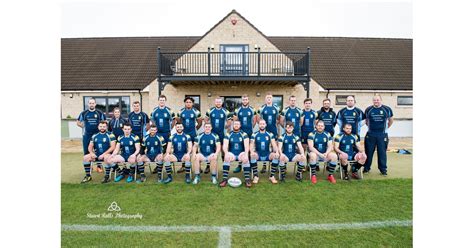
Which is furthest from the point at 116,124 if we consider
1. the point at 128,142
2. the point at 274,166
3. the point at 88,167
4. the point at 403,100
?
the point at 403,100

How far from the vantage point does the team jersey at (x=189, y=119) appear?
20.6ft

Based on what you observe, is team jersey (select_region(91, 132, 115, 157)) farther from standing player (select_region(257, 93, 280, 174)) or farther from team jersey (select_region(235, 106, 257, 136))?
standing player (select_region(257, 93, 280, 174))

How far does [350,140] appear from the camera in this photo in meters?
5.80

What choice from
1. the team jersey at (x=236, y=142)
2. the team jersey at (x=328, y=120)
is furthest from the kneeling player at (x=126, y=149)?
the team jersey at (x=328, y=120)

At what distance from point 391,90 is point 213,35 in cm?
980

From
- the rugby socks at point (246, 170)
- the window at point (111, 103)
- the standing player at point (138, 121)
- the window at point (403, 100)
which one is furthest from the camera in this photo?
the window at point (403, 100)

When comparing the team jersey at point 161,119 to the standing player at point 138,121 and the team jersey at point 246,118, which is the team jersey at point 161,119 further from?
the team jersey at point 246,118

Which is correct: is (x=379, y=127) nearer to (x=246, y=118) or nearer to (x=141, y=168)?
(x=246, y=118)

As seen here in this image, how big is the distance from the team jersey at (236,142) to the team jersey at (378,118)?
10.1ft

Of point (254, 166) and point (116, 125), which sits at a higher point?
point (116, 125)

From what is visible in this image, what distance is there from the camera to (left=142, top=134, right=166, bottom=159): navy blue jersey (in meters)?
5.70

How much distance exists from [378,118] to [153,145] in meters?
5.27

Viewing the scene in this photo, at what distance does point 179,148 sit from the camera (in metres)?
5.65

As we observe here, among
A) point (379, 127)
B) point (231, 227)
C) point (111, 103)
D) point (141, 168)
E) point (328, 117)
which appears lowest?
point (231, 227)
